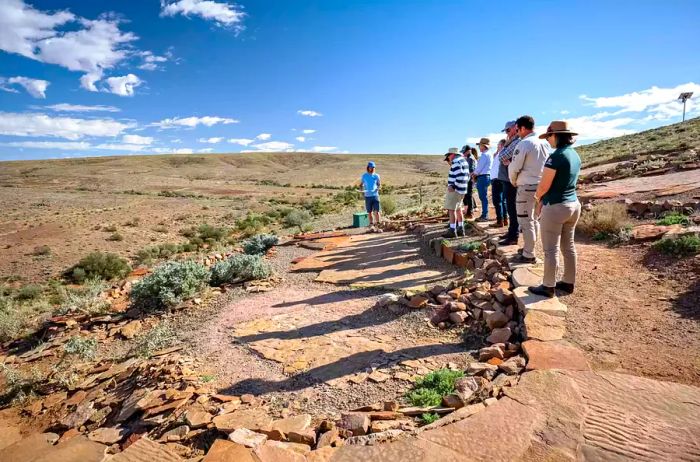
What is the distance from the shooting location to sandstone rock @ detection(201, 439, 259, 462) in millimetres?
2461

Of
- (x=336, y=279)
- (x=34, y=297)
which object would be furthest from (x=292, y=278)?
(x=34, y=297)

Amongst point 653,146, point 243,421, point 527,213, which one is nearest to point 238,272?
point 243,421

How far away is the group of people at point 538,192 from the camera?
146 inches

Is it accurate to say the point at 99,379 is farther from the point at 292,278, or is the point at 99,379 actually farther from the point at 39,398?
the point at 292,278

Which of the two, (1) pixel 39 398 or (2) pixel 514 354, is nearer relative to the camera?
(2) pixel 514 354

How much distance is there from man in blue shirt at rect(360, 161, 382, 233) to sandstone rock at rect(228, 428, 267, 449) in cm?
701

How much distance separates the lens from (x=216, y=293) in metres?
6.43

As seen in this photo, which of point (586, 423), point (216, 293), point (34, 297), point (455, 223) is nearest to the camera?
point (586, 423)

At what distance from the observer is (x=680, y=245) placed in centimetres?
484

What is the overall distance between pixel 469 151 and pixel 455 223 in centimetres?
245

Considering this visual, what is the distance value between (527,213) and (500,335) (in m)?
1.96

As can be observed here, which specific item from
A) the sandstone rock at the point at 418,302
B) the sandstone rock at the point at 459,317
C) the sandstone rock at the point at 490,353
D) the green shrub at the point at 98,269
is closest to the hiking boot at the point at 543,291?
the sandstone rock at the point at 459,317

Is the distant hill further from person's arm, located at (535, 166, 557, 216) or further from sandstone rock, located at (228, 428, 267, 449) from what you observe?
sandstone rock, located at (228, 428, 267, 449)

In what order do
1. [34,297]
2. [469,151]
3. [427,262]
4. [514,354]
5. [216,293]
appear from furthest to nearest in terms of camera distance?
[34,297] → [469,151] → [427,262] → [216,293] → [514,354]
